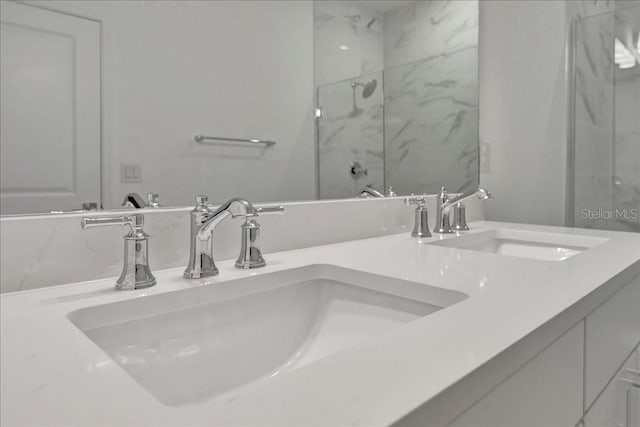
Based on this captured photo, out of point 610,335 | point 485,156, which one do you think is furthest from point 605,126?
point 610,335

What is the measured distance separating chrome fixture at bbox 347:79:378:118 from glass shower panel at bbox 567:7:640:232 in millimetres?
879

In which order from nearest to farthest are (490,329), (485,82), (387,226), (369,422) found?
(369,422), (490,329), (387,226), (485,82)

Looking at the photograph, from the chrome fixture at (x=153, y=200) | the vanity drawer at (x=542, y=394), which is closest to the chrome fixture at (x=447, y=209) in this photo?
the vanity drawer at (x=542, y=394)

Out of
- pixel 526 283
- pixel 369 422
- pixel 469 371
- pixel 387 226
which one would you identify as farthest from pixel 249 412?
pixel 387 226

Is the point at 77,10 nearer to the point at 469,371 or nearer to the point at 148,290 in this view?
the point at 148,290

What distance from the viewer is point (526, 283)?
2.52 feet

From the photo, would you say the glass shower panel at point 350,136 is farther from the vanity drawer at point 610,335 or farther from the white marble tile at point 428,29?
the vanity drawer at point 610,335

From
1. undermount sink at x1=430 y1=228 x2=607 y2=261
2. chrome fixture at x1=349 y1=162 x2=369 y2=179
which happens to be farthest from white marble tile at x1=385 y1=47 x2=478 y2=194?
undermount sink at x1=430 y1=228 x2=607 y2=261

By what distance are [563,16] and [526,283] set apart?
1.41m

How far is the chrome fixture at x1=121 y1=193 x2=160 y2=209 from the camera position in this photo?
0.85m

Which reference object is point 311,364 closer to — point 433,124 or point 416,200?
point 416,200

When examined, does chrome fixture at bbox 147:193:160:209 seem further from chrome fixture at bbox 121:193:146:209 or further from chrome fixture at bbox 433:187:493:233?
chrome fixture at bbox 433:187:493:233

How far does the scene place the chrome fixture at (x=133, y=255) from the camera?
73 cm

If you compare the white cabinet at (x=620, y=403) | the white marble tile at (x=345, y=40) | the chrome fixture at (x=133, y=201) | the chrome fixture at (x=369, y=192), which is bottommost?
the white cabinet at (x=620, y=403)
